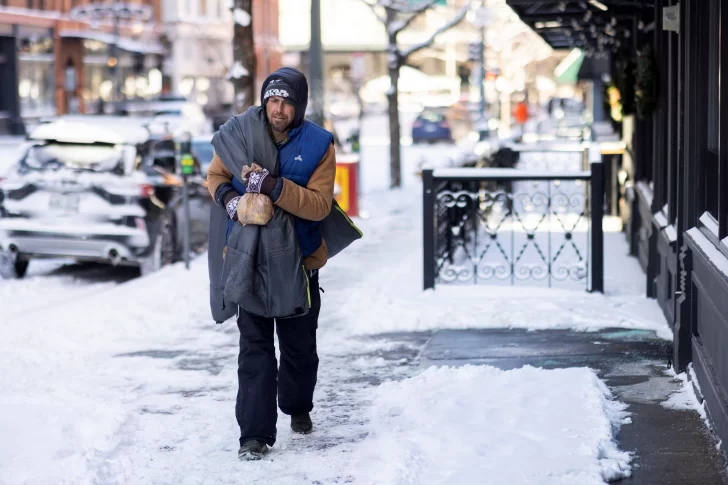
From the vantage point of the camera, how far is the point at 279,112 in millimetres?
5656

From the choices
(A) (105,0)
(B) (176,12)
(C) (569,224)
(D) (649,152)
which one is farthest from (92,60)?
(D) (649,152)

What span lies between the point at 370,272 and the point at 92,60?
156 feet

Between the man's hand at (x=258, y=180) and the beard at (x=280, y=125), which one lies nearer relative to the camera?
the man's hand at (x=258, y=180)

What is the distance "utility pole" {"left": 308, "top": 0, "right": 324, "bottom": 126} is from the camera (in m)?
15.5

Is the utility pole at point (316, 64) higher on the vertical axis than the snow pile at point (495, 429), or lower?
higher

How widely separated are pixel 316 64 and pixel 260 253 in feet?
34.8

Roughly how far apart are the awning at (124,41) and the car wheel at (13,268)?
4134 cm

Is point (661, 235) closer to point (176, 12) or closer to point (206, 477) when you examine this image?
point (206, 477)

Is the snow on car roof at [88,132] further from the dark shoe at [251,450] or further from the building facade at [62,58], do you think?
the building facade at [62,58]

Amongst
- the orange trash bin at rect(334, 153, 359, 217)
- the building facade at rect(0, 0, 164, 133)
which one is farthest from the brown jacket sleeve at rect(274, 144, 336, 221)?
the building facade at rect(0, 0, 164, 133)

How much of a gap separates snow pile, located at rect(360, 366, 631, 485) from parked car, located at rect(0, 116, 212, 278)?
5.86 m

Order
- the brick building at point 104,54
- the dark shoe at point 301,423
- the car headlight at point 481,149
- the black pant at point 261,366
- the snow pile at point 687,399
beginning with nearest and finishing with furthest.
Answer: the black pant at point 261,366 → the dark shoe at point 301,423 → the snow pile at point 687,399 → the car headlight at point 481,149 → the brick building at point 104,54

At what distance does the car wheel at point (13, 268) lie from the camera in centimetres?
1324

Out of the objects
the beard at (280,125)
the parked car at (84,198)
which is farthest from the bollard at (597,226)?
the beard at (280,125)
